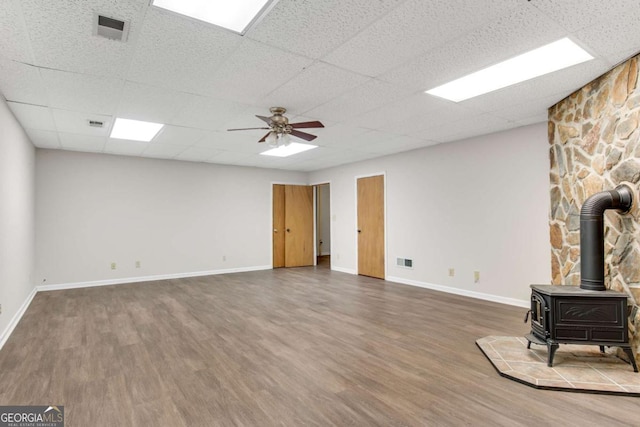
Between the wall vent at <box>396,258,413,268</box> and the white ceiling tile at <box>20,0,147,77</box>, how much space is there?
17.0 feet

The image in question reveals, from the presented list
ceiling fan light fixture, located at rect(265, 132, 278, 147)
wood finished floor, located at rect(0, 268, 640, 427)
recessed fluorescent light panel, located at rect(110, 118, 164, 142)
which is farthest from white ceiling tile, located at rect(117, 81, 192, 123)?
wood finished floor, located at rect(0, 268, 640, 427)

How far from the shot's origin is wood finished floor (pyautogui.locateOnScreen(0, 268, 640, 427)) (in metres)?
2.10

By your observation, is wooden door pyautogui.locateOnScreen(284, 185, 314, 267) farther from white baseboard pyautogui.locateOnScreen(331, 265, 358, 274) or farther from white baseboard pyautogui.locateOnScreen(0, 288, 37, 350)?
white baseboard pyautogui.locateOnScreen(0, 288, 37, 350)

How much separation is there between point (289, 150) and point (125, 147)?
9.34ft

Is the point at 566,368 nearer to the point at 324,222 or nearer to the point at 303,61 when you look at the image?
the point at 303,61

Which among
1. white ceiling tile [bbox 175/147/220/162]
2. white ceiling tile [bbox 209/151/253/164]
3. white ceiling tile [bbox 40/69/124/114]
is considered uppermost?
white ceiling tile [bbox 40/69/124/114]

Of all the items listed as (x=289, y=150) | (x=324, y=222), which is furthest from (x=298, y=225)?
(x=289, y=150)

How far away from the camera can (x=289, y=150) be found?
20.1 ft

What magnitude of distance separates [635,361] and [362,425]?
232 centimetres

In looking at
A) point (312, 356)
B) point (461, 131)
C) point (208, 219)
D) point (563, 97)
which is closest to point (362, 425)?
point (312, 356)

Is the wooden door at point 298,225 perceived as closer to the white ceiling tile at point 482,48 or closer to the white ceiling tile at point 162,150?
the white ceiling tile at point 162,150

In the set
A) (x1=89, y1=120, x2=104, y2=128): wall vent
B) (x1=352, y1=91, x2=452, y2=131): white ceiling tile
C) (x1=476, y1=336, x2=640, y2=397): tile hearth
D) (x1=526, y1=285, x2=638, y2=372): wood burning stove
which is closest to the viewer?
(x1=476, y1=336, x2=640, y2=397): tile hearth

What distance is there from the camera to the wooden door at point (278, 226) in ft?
27.5

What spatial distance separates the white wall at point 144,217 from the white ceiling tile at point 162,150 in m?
0.40
